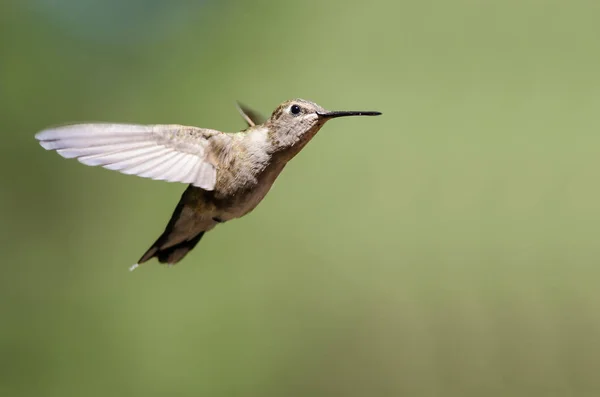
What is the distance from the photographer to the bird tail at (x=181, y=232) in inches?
31.1

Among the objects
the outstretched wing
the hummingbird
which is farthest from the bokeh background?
the hummingbird

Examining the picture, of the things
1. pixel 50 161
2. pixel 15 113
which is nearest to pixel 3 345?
pixel 50 161

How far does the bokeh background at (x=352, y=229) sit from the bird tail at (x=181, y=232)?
1.15 meters

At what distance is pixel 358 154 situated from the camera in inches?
80.2

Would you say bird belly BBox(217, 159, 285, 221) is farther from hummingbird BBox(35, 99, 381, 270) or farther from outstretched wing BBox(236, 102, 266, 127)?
outstretched wing BBox(236, 102, 266, 127)

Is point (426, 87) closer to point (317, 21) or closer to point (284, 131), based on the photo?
point (317, 21)

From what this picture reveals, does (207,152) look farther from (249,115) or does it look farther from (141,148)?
(249,115)

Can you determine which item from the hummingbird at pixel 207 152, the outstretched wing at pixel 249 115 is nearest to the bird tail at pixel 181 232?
the hummingbird at pixel 207 152

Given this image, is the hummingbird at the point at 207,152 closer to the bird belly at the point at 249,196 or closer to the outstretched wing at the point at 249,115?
the bird belly at the point at 249,196

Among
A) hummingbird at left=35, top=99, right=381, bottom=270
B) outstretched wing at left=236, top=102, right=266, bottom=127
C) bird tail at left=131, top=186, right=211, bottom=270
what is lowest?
bird tail at left=131, top=186, right=211, bottom=270

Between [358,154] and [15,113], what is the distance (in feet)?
3.77

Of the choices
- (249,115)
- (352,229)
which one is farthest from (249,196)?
(352,229)

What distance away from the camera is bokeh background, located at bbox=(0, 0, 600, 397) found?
1.90 meters

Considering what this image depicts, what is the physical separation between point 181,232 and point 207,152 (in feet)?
0.43
